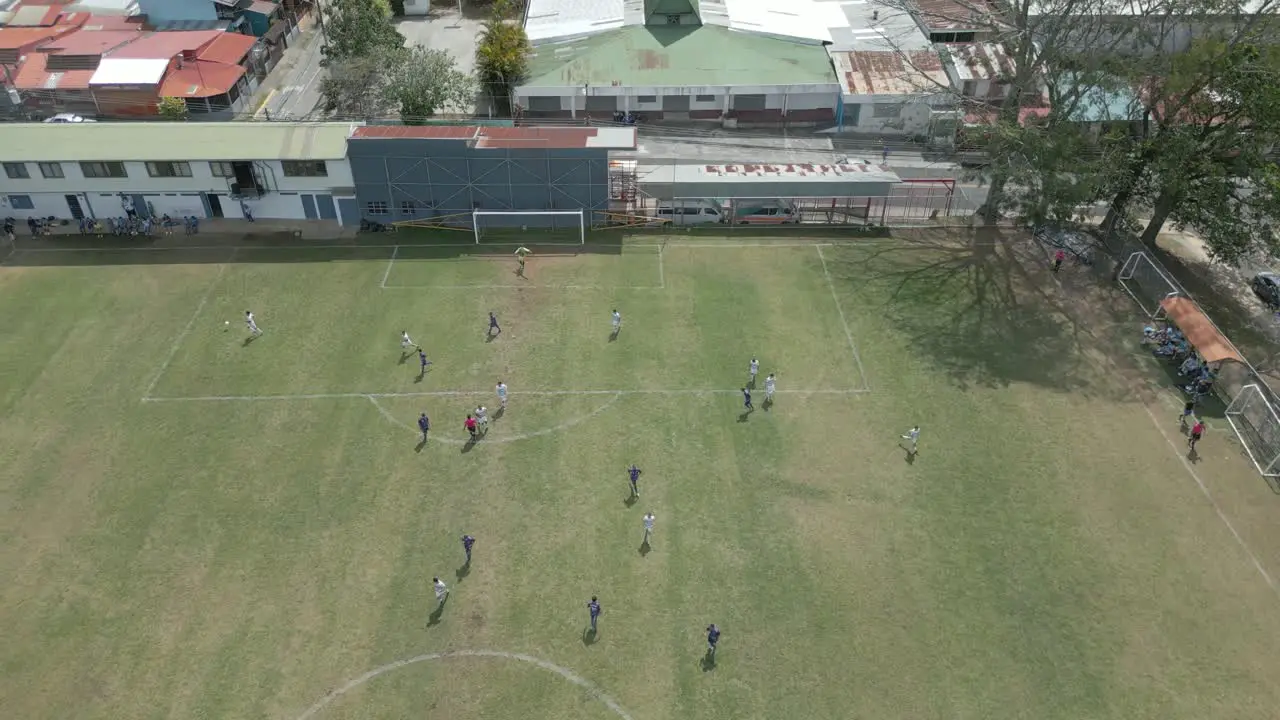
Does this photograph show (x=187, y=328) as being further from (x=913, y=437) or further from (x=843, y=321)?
(x=913, y=437)

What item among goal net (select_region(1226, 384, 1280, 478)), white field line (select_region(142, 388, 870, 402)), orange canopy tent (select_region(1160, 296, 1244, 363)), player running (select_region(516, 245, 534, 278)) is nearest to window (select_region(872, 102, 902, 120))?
orange canopy tent (select_region(1160, 296, 1244, 363))

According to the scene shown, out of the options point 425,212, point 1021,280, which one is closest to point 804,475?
point 1021,280

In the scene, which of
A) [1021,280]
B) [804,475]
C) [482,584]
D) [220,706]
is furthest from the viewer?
[1021,280]

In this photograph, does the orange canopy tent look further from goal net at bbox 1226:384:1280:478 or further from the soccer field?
the soccer field

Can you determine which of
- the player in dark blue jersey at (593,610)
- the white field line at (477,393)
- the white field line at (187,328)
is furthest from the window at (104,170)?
the player in dark blue jersey at (593,610)

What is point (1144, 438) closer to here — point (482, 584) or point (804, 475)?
point (804, 475)

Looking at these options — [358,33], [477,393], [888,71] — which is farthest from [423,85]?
[888,71]
